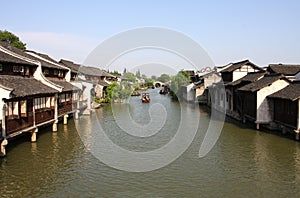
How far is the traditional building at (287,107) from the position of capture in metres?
18.3

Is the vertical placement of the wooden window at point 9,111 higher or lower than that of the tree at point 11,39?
lower

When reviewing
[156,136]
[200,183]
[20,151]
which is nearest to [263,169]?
[200,183]

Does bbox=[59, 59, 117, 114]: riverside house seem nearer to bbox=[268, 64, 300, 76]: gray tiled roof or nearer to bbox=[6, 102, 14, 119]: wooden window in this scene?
bbox=[6, 102, 14, 119]: wooden window

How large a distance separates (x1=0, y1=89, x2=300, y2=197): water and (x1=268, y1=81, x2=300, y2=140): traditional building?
4.04 feet

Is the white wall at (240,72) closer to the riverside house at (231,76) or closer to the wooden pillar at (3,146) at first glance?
the riverside house at (231,76)

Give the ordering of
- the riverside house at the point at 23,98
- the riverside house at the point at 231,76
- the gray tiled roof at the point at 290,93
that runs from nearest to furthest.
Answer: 1. the riverside house at the point at 23,98
2. the gray tiled roof at the point at 290,93
3. the riverside house at the point at 231,76

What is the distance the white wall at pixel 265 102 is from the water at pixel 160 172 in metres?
3.39

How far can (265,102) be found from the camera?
22.5 metres

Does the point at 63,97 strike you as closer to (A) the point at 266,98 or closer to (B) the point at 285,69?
(A) the point at 266,98

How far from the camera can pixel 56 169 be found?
13586 millimetres

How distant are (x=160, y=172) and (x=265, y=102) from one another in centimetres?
1257

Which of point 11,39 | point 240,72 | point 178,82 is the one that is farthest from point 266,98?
point 11,39

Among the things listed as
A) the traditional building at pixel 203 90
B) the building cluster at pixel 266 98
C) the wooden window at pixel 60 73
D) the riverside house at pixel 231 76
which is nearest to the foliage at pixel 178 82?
the traditional building at pixel 203 90

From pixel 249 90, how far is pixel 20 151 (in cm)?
1687
